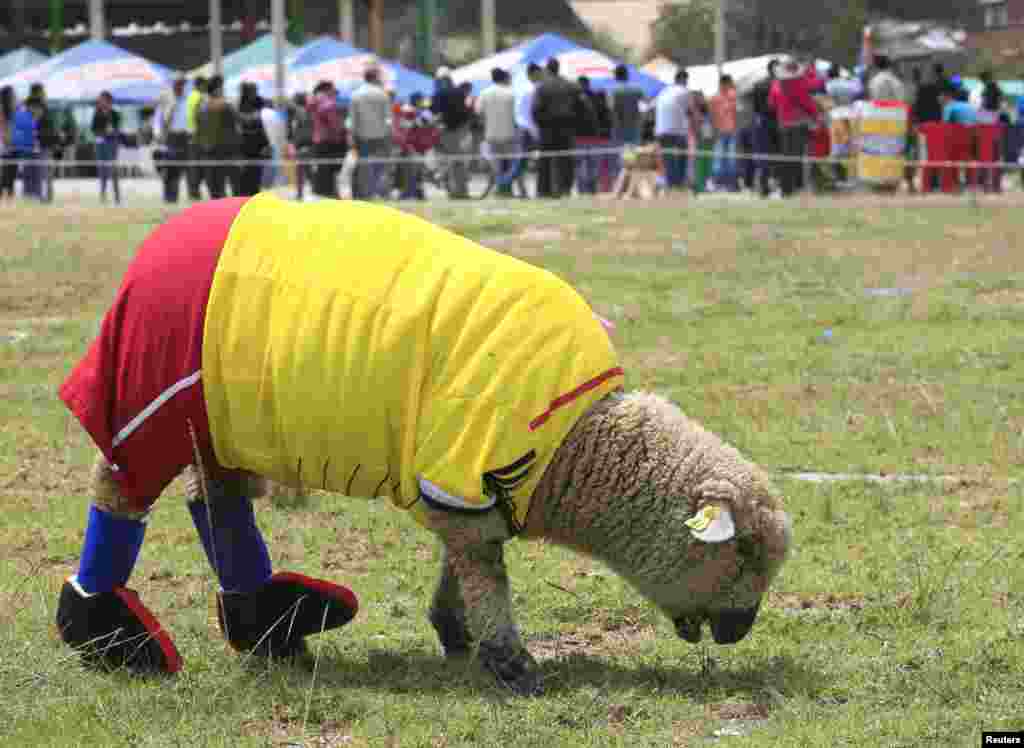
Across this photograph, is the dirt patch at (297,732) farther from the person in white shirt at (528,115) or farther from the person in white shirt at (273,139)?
the person in white shirt at (273,139)

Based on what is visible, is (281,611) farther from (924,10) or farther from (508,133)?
(924,10)

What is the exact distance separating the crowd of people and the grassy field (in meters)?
8.93

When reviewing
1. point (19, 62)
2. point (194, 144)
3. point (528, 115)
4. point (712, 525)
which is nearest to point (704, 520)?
point (712, 525)

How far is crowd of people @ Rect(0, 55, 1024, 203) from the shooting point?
22656 mm

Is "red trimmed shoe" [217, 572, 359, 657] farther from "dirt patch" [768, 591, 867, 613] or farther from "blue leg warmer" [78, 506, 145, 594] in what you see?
"dirt patch" [768, 591, 867, 613]

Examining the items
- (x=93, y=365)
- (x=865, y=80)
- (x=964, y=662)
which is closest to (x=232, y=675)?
(x=93, y=365)

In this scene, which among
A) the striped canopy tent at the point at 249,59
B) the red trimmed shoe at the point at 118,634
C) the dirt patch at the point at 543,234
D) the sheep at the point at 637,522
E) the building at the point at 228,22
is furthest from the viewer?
the building at the point at 228,22

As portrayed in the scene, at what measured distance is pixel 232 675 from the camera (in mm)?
5582

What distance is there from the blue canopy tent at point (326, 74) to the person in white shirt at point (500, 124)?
30.3 ft

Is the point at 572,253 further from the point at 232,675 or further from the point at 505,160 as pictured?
the point at 232,675

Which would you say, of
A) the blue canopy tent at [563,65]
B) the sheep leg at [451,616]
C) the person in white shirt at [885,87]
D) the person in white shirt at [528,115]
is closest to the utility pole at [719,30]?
the blue canopy tent at [563,65]

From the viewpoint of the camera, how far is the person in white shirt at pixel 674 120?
2392cm

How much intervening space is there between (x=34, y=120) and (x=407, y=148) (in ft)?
18.2

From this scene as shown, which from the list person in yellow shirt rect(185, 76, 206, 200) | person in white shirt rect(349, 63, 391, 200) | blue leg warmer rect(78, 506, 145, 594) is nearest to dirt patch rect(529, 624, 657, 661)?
blue leg warmer rect(78, 506, 145, 594)
